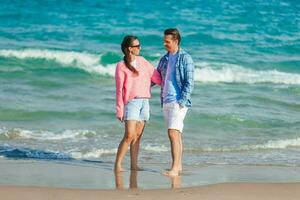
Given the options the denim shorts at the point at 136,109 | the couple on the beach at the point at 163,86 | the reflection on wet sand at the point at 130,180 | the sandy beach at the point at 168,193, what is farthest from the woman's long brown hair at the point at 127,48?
the sandy beach at the point at 168,193

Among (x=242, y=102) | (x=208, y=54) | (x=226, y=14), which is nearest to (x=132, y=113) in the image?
(x=242, y=102)

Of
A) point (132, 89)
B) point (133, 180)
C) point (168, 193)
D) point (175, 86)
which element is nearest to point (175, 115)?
point (175, 86)

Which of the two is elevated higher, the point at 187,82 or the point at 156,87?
the point at 187,82

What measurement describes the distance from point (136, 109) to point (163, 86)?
374mm

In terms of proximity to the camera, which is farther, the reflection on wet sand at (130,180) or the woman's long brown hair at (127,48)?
the woman's long brown hair at (127,48)

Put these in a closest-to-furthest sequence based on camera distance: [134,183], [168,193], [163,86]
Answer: [168,193], [134,183], [163,86]

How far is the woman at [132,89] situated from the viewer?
948 centimetres

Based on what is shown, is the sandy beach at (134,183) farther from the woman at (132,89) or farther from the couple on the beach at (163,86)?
the woman at (132,89)

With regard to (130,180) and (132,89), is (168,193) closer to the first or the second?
(130,180)

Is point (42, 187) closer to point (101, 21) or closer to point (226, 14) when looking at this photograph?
point (101, 21)

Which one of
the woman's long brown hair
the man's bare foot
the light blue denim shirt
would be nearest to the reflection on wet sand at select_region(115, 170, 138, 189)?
the man's bare foot

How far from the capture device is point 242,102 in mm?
15562

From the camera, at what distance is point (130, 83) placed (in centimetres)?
954

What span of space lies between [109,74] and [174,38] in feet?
33.5
